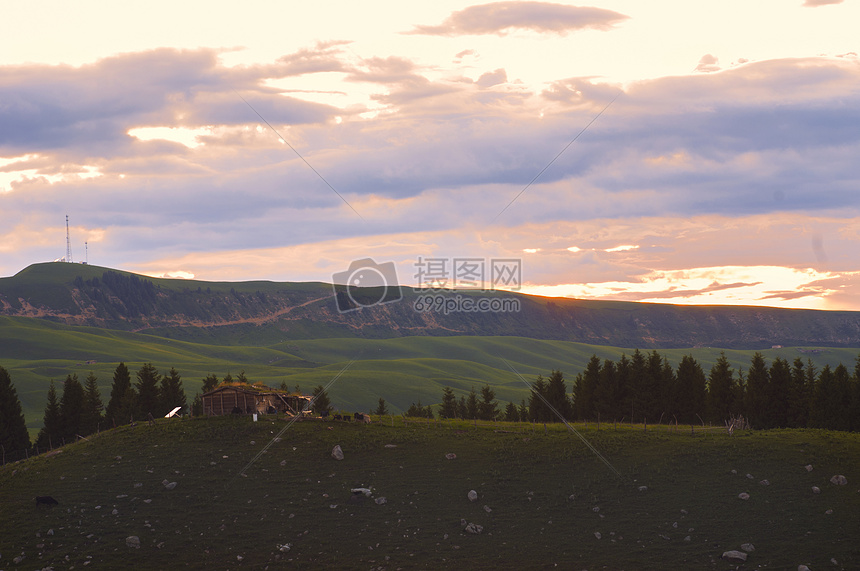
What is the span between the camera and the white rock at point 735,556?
41.0 metres

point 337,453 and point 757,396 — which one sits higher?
point 757,396

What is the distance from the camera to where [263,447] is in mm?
61812

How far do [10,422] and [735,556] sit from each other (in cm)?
9149

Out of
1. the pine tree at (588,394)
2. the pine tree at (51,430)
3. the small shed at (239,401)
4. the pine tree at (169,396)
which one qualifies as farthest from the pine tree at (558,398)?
the pine tree at (51,430)

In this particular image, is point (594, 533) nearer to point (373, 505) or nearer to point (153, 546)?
point (373, 505)

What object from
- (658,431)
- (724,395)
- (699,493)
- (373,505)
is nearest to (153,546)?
(373,505)

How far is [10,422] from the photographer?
96.4 meters

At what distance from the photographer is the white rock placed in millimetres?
40969

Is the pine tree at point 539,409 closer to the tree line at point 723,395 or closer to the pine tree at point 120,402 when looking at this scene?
Answer: the tree line at point 723,395

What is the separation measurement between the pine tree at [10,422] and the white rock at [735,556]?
87895 millimetres

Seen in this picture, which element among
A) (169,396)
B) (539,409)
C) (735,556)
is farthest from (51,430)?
(735,556)

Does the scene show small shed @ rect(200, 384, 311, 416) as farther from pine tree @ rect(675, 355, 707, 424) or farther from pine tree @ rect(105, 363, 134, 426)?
pine tree @ rect(675, 355, 707, 424)

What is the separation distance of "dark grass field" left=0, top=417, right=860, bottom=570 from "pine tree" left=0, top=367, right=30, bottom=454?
119 feet

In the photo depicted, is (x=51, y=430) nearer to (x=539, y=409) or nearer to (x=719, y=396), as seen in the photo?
(x=539, y=409)
